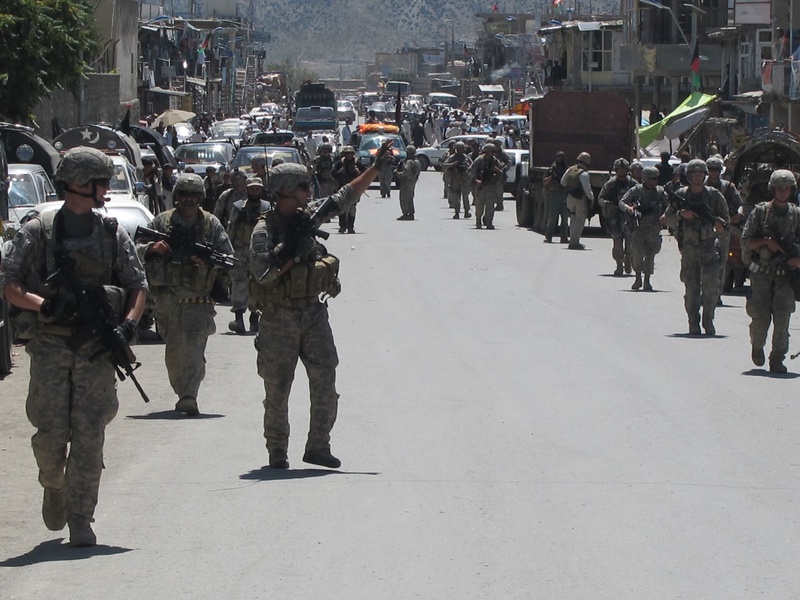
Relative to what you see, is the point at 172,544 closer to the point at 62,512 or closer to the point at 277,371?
the point at 62,512

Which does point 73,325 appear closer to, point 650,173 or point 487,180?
point 650,173

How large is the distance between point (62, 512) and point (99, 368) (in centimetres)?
75

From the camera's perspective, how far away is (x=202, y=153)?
3372 centimetres

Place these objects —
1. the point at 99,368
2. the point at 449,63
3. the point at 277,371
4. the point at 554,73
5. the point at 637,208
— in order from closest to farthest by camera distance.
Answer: the point at 99,368 → the point at 277,371 → the point at 637,208 → the point at 554,73 → the point at 449,63

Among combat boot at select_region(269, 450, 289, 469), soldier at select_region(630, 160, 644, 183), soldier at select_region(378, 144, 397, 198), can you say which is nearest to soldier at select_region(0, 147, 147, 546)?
combat boot at select_region(269, 450, 289, 469)

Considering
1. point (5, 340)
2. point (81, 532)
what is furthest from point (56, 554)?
point (5, 340)

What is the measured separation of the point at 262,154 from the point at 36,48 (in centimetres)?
480

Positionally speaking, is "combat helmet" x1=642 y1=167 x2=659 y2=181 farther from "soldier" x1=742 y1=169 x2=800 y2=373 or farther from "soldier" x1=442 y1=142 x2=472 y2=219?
"soldier" x1=442 y1=142 x2=472 y2=219

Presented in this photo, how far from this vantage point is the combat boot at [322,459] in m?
8.41

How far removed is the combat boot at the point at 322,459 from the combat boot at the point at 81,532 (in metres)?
2.02

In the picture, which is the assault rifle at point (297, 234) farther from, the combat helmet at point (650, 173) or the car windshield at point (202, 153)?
the car windshield at point (202, 153)

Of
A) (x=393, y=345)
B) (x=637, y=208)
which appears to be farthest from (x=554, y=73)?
(x=393, y=345)

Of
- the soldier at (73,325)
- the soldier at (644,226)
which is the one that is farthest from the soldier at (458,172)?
the soldier at (73,325)

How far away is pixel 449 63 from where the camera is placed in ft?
639
